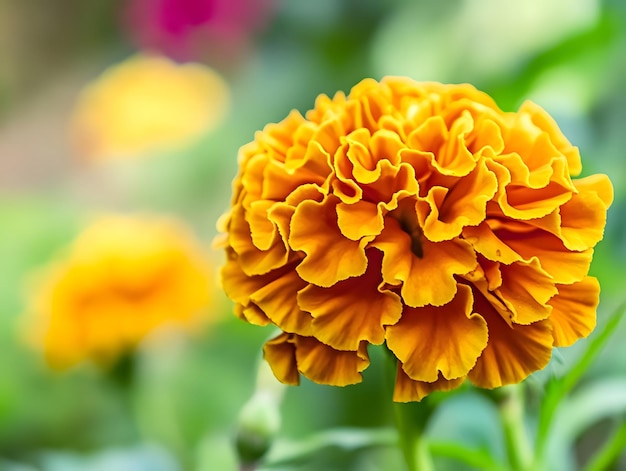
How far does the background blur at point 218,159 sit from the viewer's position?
0.62 m

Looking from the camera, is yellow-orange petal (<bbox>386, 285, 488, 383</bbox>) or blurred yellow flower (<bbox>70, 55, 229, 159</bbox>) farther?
blurred yellow flower (<bbox>70, 55, 229, 159</bbox>)

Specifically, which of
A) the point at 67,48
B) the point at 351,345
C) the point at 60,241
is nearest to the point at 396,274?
the point at 351,345

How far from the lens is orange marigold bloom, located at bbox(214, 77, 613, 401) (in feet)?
0.93

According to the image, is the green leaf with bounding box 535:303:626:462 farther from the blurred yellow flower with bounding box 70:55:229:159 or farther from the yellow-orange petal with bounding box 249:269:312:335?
the blurred yellow flower with bounding box 70:55:229:159

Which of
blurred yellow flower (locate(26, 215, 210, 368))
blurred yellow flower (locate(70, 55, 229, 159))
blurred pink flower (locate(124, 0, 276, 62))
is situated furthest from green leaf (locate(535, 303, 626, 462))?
blurred pink flower (locate(124, 0, 276, 62))

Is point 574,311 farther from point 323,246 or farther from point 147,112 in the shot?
point 147,112

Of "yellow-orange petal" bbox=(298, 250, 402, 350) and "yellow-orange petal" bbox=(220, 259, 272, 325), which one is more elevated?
"yellow-orange petal" bbox=(220, 259, 272, 325)

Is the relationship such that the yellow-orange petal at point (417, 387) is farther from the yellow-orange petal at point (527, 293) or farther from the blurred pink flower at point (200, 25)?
the blurred pink flower at point (200, 25)

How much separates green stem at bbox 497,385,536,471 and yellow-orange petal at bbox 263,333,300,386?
120mm

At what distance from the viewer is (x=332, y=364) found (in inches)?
11.7

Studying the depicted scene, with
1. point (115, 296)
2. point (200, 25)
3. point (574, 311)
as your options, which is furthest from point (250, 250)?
point (200, 25)

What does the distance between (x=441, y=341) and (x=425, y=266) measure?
0.03 m

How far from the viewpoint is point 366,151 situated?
12.0 inches

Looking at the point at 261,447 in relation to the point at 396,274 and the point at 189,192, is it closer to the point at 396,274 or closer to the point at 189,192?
the point at 396,274
